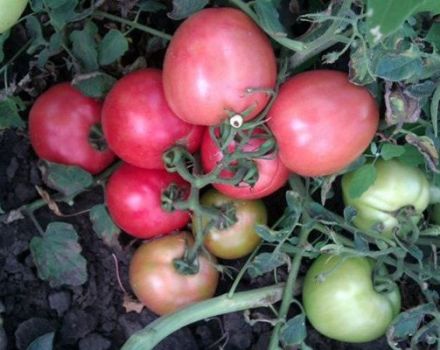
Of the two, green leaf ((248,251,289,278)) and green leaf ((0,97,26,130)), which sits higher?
green leaf ((0,97,26,130))

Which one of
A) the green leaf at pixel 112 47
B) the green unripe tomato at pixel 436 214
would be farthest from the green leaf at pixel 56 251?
the green unripe tomato at pixel 436 214

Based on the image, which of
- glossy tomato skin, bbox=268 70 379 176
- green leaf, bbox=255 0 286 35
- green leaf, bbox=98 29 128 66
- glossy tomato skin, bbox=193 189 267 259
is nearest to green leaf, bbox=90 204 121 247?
glossy tomato skin, bbox=193 189 267 259

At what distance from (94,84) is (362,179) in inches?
18.2

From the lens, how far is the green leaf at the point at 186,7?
3.65 ft

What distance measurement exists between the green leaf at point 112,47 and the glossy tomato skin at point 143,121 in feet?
0.17

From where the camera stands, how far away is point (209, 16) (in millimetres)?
1046

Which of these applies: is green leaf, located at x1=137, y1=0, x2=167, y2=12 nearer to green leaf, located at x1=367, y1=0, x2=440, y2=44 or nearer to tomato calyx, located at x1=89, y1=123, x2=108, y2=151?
tomato calyx, located at x1=89, y1=123, x2=108, y2=151

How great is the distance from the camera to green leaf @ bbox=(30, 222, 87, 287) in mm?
1305

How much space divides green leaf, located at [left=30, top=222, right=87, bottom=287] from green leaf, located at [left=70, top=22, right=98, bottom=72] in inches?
11.0

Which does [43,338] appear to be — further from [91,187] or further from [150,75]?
[150,75]

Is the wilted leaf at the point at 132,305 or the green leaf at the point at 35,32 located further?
the wilted leaf at the point at 132,305

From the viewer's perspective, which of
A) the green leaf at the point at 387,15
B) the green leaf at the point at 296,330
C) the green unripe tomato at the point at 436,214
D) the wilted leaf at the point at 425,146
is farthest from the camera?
the green unripe tomato at the point at 436,214

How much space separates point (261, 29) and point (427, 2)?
0.26 meters

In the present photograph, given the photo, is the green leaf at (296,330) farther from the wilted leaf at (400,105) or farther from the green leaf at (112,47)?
the green leaf at (112,47)
